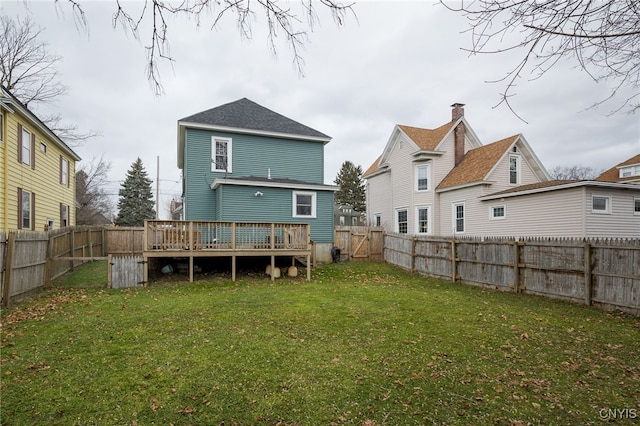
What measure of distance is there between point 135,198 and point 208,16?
154 ft

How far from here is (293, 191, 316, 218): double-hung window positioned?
16.2 m

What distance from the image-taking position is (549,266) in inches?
379

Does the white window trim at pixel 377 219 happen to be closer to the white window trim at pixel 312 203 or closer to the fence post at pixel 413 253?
A: the white window trim at pixel 312 203

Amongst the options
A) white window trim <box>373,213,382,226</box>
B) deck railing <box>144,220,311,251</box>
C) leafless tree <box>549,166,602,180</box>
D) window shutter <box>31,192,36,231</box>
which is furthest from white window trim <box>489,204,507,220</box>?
leafless tree <box>549,166,602,180</box>

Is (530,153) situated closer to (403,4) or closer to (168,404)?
(403,4)

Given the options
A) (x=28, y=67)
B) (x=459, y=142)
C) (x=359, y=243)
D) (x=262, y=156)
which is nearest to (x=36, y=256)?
(x=262, y=156)

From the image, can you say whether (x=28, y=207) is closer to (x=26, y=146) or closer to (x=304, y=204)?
(x=26, y=146)

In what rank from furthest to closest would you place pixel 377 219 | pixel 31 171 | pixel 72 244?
pixel 377 219
pixel 31 171
pixel 72 244

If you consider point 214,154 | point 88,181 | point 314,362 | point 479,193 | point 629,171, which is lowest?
point 314,362

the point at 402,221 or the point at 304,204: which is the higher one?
the point at 304,204

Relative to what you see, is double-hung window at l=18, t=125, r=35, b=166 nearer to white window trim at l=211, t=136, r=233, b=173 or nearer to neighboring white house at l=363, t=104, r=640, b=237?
white window trim at l=211, t=136, r=233, b=173

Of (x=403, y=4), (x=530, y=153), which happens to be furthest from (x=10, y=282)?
(x=530, y=153)

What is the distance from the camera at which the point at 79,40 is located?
8.90ft

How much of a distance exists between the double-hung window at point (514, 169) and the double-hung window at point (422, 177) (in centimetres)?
468
